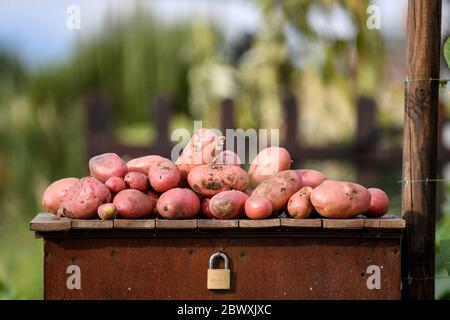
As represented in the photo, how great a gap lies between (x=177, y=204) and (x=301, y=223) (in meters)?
0.35

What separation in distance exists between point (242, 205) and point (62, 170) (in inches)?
210

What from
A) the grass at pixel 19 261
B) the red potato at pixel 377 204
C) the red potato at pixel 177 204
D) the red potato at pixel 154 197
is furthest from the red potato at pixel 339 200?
the grass at pixel 19 261

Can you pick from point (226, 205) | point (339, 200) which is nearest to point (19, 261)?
point (226, 205)

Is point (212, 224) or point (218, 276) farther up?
point (212, 224)

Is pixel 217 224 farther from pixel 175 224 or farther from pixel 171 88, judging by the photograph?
pixel 171 88

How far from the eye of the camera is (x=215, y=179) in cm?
248

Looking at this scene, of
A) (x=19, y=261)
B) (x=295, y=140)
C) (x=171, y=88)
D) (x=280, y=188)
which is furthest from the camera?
(x=171, y=88)

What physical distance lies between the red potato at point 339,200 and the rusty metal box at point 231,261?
4cm

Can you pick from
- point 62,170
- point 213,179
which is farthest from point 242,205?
point 62,170

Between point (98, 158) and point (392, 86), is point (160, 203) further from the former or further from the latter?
point (392, 86)

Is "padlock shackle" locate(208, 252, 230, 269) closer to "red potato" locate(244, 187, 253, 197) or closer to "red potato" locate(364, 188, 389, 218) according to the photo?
"red potato" locate(244, 187, 253, 197)

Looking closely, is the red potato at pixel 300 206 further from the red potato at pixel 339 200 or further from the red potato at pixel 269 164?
the red potato at pixel 269 164

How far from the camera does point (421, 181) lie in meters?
2.63
